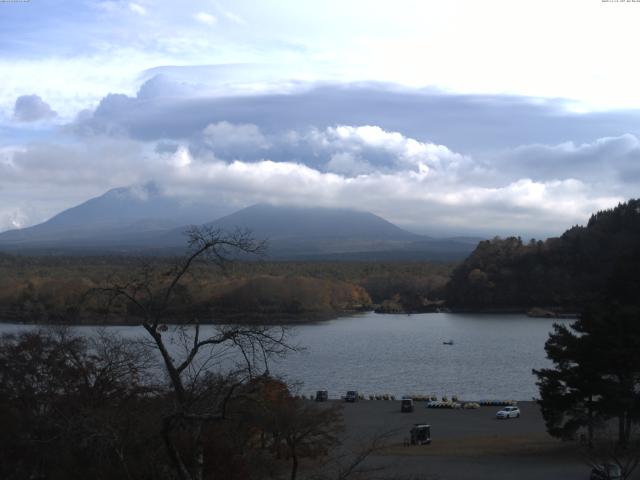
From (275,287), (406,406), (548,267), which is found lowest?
(406,406)

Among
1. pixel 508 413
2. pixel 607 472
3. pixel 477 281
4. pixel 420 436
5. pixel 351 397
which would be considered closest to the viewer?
pixel 607 472

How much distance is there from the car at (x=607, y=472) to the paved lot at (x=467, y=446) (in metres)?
2.11

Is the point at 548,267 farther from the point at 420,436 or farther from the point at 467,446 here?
the point at 467,446

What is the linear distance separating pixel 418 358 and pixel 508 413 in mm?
18377

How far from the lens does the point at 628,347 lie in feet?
54.4

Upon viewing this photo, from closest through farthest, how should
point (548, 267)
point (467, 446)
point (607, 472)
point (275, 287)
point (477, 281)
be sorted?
point (607, 472) → point (467, 446) → point (275, 287) → point (548, 267) → point (477, 281)

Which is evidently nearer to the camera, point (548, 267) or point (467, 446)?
point (467, 446)

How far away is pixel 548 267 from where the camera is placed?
79.6 metres

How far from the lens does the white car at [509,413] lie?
24.0m

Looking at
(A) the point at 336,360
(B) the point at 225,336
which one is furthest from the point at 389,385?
(B) the point at 225,336

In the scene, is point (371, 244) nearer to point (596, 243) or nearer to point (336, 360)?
point (596, 243)

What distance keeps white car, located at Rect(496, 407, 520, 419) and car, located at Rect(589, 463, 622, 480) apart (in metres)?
11.6

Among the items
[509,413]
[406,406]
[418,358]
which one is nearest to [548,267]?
[418,358]

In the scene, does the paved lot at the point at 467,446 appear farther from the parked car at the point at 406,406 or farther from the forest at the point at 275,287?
the forest at the point at 275,287
